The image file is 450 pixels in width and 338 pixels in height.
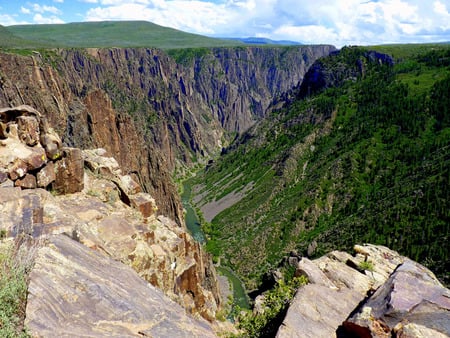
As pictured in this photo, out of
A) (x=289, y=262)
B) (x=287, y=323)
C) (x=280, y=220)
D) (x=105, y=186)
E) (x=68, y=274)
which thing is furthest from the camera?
(x=280, y=220)

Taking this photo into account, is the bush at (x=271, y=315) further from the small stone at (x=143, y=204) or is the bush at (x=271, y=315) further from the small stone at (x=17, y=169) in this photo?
the small stone at (x=17, y=169)

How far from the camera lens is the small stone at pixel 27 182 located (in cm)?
2425

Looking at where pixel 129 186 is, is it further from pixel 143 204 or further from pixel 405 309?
pixel 405 309

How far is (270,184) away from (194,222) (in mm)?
40650

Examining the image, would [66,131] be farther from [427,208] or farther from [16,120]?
[427,208]

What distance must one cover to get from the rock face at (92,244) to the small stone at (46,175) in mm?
65

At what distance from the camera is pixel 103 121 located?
116 m

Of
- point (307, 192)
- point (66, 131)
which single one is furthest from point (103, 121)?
point (307, 192)

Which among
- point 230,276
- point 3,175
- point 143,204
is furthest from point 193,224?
point 3,175

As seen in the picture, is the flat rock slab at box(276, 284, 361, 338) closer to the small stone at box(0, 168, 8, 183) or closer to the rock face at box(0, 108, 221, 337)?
the rock face at box(0, 108, 221, 337)

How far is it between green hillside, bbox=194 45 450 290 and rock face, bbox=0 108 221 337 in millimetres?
69342

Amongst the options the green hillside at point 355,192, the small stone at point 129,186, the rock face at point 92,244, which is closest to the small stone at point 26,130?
the rock face at point 92,244

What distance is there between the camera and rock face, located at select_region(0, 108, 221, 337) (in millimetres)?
13357

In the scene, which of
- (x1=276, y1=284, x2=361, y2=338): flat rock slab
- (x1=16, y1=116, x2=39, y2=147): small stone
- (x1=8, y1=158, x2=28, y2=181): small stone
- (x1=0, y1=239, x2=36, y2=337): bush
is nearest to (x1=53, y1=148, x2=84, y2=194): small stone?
(x1=16, y1=116, x2=39, y2=147): small stone
